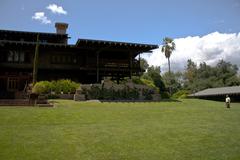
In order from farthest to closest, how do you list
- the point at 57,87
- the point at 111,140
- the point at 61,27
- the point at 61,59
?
1. the point at 61,27
2. the point at 61,59
3. the point at 57,87
4. the point at 111,140

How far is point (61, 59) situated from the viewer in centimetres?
3581

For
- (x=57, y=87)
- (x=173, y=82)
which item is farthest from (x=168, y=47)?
(x=57, y=87)

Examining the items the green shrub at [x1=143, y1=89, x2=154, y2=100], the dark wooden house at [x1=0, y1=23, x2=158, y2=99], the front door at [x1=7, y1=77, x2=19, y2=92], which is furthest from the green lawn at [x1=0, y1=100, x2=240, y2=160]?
the dark wooden house at [x1=0, y1=23, x2=158, y2=99]

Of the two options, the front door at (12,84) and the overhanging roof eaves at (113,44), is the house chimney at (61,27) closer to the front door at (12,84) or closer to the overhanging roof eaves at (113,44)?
the overhanging roof eaves at (113,44)

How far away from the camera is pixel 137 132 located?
11.4 meters

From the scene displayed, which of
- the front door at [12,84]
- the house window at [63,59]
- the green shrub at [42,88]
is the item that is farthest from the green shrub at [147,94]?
the front door at [12,84]

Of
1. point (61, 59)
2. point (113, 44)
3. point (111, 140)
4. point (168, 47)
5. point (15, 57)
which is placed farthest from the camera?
point (168, 47)

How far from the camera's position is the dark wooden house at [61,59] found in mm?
32719

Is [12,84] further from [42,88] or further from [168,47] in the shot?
[168,47]

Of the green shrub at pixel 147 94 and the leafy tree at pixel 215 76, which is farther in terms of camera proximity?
the leafy tree at pixel 215 76

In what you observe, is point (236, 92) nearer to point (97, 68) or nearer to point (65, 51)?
point (97, 68)

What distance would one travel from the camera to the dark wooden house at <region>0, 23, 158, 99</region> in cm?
3272

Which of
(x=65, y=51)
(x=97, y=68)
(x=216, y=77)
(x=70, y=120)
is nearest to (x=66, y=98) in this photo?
(x=97, y=68)

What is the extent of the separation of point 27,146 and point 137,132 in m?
4.44
